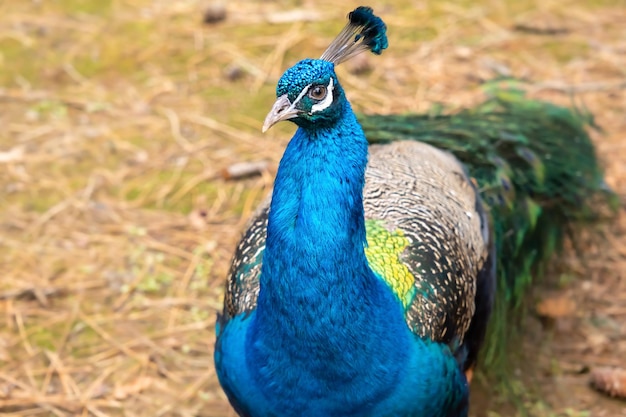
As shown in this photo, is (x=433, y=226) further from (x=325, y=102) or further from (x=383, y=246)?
(x=325, y=102)

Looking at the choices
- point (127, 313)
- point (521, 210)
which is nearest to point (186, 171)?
point (127, 313)

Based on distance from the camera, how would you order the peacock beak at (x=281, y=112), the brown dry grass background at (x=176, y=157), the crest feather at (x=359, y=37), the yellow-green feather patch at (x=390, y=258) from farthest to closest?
the brown dry grass background at (x=176, y=157) < the yellow-green feather patch at (x=390, y=258) < the crest feather at (x=359, y=37) < the peacock beak at (x=281, y=112)

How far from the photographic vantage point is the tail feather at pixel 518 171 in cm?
231

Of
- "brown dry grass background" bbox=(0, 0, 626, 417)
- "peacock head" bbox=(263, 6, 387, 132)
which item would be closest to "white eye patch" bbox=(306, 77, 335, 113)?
"peacock head" bbox=(263, 6, 387, 132)

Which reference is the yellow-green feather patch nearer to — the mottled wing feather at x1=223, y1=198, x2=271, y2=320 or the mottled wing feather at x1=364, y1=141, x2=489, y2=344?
the mottled wing feather at x1=364, y1=141, x2=489, y2=344

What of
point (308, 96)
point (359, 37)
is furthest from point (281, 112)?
point (359, 37)

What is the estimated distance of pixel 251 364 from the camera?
1732 millimetres

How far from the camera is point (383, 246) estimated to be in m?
1.90

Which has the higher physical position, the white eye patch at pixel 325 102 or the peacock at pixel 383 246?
the white eye patch at pixel 325 102

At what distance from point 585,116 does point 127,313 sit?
5.37 ft

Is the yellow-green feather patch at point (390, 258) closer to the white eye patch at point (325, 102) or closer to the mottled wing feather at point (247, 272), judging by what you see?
the mottled wing feather at point (247, 272)

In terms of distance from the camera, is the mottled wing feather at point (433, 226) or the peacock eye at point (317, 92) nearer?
the peacock eye at point (317, 92)

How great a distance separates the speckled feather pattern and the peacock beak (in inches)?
20.1

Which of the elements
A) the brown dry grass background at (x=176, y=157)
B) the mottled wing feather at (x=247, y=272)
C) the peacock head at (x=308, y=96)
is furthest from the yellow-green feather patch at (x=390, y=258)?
the brown dry grass background at (x=176, y=157)
